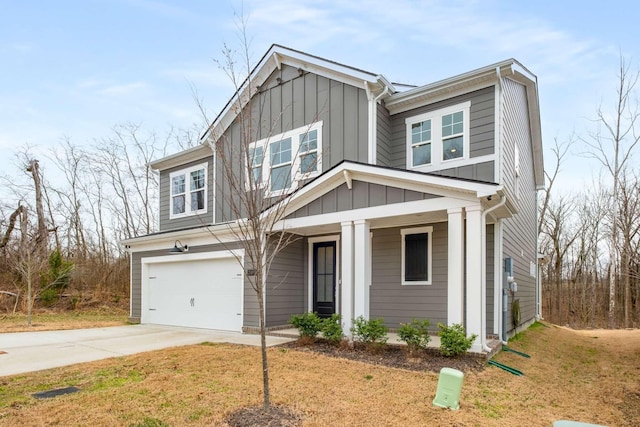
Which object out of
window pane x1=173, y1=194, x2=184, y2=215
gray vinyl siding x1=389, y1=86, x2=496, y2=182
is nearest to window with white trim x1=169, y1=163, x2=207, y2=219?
window pane x1=173, y1=194, x2=184, y2=215

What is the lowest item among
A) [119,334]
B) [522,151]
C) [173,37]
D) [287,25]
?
[119,334]

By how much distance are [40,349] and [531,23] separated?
13.4 metres

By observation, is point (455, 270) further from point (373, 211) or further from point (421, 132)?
point (421, 132)

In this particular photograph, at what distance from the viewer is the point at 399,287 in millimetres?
9219

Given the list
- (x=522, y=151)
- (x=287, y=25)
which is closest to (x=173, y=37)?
(x=287, y=25)

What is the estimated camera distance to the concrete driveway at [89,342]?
682 centimetres

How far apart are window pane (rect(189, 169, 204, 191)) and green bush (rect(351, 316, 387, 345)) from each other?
7813 mm

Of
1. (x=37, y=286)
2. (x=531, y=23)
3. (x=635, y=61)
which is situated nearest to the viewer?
(x=531, y=23)

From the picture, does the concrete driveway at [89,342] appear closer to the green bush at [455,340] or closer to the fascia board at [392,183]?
the fascia board at [392,183]

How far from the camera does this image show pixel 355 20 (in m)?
9.89

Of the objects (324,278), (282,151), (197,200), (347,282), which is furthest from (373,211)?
(197,200)

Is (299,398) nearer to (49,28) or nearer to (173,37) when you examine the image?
(173,37)

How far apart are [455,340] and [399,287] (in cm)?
282

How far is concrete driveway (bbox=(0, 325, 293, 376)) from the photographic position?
6.82 meters
